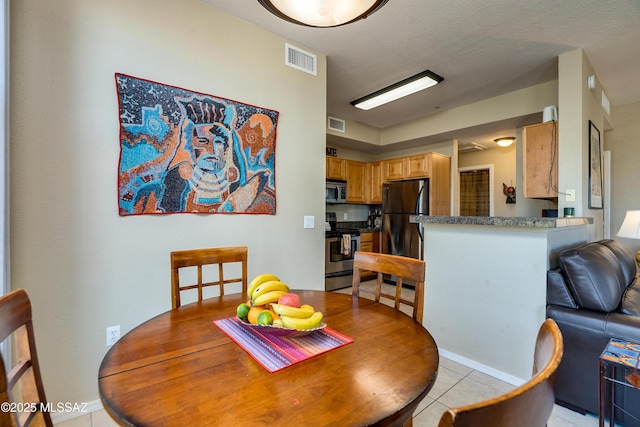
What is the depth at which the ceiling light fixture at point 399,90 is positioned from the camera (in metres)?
3.23

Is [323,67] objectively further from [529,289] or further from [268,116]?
[529,289]

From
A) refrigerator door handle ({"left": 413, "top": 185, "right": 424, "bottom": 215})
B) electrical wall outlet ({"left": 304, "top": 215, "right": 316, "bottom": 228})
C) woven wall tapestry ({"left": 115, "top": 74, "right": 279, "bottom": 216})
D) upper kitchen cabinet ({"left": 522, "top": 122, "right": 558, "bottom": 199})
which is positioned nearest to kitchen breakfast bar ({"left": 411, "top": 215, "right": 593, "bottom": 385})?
upper kitchen cabinet ({"left": 522, "top": 122, "right": 558, "bottom": 199})

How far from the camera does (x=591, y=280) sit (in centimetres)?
178

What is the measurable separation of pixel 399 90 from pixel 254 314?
329cm

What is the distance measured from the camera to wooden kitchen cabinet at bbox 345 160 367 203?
17.3 ft

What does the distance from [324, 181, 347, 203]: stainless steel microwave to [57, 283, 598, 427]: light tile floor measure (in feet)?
9.83

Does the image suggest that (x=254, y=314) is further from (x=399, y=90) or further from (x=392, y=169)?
(x=392, y=169)

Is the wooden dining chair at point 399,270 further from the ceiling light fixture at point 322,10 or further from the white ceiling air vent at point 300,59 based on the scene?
the white ceiling air vent at point 300,59

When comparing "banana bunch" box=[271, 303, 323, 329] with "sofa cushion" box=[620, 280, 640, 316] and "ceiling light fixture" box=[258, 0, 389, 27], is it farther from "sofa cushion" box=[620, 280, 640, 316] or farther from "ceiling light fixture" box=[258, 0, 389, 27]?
"sofa cushion" box=[620, 280, 640, 316]

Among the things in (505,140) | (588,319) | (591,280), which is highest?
(505,140)

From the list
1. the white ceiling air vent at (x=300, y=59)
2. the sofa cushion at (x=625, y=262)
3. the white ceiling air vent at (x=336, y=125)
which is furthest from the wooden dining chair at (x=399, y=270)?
the white ceiling air vent at (x=336, y=125)

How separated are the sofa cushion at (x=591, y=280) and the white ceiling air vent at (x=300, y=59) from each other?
2.50 metres

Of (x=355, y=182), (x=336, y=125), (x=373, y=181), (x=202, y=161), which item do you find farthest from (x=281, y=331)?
(x=373, y=181)

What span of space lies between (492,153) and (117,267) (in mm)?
6520
